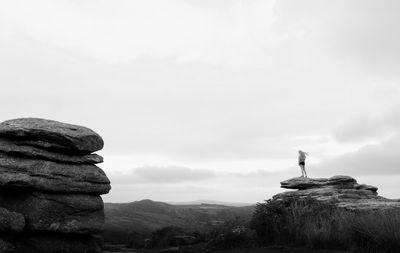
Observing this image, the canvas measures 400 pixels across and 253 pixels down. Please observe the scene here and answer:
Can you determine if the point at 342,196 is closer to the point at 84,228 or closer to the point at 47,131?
the point at 84,228

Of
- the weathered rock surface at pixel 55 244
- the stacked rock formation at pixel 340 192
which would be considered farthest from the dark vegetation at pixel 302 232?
the weathered rock surface at pixel 55 244

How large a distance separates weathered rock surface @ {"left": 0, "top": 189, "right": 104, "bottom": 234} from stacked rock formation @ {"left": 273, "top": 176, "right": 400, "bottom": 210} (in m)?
13.3

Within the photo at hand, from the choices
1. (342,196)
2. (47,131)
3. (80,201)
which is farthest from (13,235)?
(342,196)

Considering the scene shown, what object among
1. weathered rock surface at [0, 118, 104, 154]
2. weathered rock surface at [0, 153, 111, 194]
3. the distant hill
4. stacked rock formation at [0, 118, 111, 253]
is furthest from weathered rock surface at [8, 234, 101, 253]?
the distant hill

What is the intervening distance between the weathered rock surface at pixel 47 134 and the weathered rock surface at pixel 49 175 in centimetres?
91

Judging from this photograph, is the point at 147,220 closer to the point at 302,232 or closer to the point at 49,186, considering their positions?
the point at 49,186

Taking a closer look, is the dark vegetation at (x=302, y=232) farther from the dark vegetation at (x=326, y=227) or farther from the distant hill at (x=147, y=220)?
the distant hill at (x=147, y=220)

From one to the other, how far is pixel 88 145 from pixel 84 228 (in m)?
4.30

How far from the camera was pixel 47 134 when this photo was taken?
22.0m

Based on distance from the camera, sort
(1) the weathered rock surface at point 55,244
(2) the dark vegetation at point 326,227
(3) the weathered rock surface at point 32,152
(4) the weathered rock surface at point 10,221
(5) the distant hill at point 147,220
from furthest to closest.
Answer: (5) the distant hill at point 147,220 < (3) the weathered rock surface at point 32,152 < (1) the weathered rock surface at point 55,244 < (4) the weathered rock surface at point 10,221 < (2) the dark vegetation at point 326,227

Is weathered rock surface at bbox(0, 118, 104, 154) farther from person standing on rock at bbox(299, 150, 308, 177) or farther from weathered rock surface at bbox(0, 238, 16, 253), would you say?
person standing on rock at bbox(299, 150, 308, 177)

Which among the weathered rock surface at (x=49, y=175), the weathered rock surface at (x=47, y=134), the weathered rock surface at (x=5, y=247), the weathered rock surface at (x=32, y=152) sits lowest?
the weathered rock surface at (x=5, y=247)

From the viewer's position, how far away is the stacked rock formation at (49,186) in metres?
20.8

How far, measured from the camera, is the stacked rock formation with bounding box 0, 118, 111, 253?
68.3 feet
